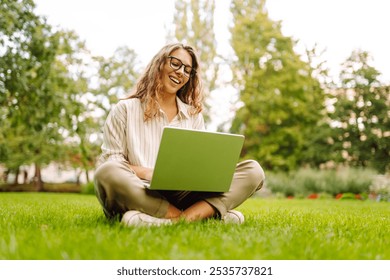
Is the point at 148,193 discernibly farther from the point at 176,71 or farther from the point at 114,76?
the point at 114,76

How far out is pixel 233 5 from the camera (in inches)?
864

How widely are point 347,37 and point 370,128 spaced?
378 centimetres

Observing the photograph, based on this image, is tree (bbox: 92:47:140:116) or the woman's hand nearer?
the woman's hand

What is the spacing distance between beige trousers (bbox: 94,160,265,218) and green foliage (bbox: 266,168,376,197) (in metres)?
11.1

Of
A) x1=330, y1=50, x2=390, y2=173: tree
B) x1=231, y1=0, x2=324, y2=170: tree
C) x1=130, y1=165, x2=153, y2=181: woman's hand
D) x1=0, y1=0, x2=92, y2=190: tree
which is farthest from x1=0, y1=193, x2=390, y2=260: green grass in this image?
x1=231, y1=0, x2=324, y2=170: tree

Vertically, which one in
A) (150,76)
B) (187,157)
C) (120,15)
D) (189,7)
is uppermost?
(189,7)

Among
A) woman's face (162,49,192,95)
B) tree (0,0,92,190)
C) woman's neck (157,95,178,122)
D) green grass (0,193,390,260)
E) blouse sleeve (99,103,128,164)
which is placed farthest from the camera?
tree (0,0,92,190)

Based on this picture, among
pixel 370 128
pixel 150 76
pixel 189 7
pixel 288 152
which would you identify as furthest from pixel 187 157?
pixel 189 7

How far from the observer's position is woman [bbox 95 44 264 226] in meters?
2.87

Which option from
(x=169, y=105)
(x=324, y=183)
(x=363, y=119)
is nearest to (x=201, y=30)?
(x=363, y=119)

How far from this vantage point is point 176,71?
3350mm

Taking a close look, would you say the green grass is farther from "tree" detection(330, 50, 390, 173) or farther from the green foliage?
"tree" detection(330, 50, 390, 173)

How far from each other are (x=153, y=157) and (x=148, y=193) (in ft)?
1.36
